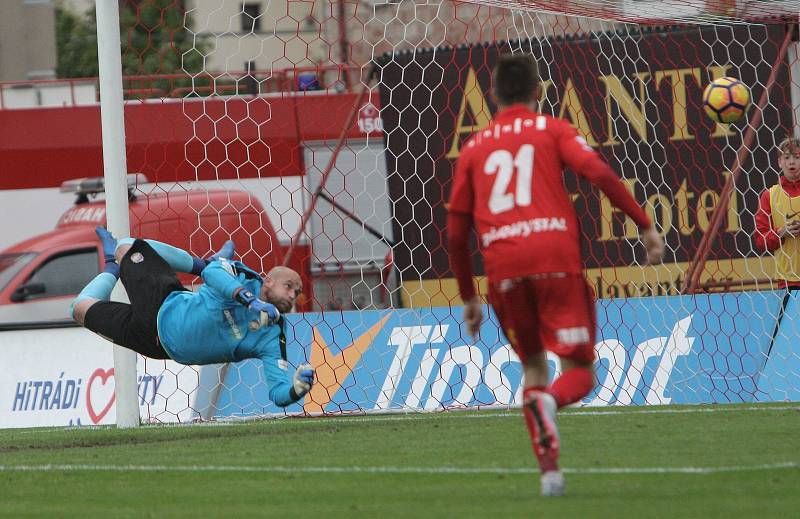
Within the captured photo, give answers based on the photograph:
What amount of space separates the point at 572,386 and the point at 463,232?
32.1 inches

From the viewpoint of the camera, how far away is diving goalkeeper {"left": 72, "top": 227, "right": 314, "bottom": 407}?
342 inches

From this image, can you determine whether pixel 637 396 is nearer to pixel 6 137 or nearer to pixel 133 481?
pixel 133 481

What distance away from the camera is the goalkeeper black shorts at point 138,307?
9109 mm

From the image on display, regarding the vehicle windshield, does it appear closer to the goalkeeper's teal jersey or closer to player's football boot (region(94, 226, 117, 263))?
player's football boot (region(94, 226, 117, 263))

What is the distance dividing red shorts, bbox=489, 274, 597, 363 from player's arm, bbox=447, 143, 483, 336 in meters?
0.14

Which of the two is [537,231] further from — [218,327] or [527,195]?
[218,327]

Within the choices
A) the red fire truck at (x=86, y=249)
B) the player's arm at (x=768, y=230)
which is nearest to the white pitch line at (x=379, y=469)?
the player's arm at (x=768, y=230)

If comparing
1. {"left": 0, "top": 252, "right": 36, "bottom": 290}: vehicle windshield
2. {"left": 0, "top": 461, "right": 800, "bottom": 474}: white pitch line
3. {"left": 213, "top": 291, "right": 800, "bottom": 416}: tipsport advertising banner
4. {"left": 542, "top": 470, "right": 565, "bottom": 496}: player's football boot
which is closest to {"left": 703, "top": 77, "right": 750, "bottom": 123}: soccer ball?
{"left": 213, "top": 291, "right": 800, "bottom": 416}: tipsport advertising banner

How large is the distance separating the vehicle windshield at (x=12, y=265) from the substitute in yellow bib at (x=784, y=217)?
29.0 feet

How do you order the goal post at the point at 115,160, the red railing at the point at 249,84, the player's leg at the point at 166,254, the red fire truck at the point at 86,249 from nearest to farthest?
the player's leg at the point at 166,254
the goal post at the point at 115,160
the red railing at the point at 249,84
the red fire truck at the point at 86,249

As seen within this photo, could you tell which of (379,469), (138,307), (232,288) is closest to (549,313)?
(379,469)

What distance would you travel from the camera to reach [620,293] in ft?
45.0

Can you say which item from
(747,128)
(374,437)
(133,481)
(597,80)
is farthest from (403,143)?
(133,481)

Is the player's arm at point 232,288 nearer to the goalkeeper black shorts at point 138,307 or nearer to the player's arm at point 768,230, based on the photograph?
the goalkeeper black shorts at point 138,307
